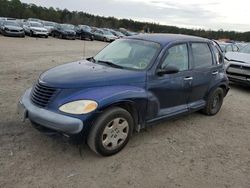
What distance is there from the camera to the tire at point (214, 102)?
Answer: 6.36 meters

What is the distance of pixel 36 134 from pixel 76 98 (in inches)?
50.3

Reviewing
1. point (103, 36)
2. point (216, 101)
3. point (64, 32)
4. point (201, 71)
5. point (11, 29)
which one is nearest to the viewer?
point (201, 71)

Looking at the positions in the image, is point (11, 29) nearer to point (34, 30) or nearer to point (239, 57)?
point (34, 30)

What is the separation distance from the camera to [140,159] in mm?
4332

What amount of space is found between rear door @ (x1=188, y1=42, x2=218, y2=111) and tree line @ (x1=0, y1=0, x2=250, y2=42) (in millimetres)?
46547

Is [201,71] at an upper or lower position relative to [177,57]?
lower

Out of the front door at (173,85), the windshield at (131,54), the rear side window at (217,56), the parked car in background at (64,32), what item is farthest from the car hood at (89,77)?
the parked car in background at (64,32)

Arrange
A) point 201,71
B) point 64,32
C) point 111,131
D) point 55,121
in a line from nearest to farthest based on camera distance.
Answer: point 55,121
point 111,131
point 201,71
point 64,32

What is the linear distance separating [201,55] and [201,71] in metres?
0.36

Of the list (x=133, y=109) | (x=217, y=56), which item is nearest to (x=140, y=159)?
(x=133, y=109)

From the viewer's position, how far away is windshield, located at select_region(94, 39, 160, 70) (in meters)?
4.90

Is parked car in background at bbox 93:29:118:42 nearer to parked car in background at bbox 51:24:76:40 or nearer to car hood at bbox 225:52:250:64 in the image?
parked car in background at bbox 51:24:76:40

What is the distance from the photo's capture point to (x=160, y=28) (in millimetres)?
71188

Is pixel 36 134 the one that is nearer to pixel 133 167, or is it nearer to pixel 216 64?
pixel 133 167
